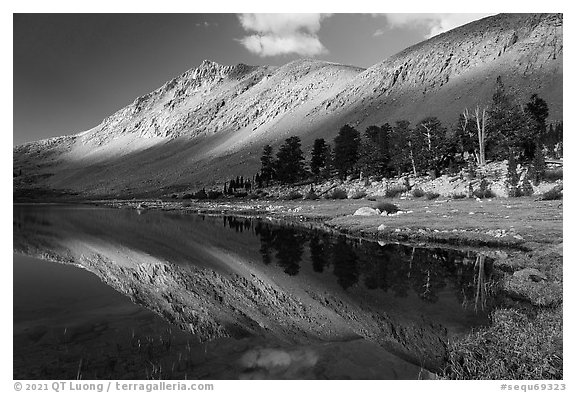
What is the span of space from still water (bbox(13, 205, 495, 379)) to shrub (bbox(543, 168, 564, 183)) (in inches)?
1255

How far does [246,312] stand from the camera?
44.1 ft

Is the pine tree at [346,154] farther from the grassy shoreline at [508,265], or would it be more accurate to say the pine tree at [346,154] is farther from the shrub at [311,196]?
the grassy shoreline at [508,265]

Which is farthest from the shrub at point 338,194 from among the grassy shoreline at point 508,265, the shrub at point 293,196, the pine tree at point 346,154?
the grassy shoreline at point 508,265

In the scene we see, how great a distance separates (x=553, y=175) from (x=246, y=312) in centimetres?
4730

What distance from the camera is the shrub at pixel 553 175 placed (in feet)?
146

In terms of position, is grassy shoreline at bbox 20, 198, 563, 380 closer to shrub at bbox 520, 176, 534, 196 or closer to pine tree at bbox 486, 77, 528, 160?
shrub at bbox 520, 176, 534, 196

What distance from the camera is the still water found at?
373 inches

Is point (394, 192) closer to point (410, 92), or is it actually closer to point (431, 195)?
point (431, 195)

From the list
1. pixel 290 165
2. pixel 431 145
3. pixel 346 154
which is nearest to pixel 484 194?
pixel 431 145

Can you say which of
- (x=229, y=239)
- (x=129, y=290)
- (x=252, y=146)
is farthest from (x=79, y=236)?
(x=252, y=146)
